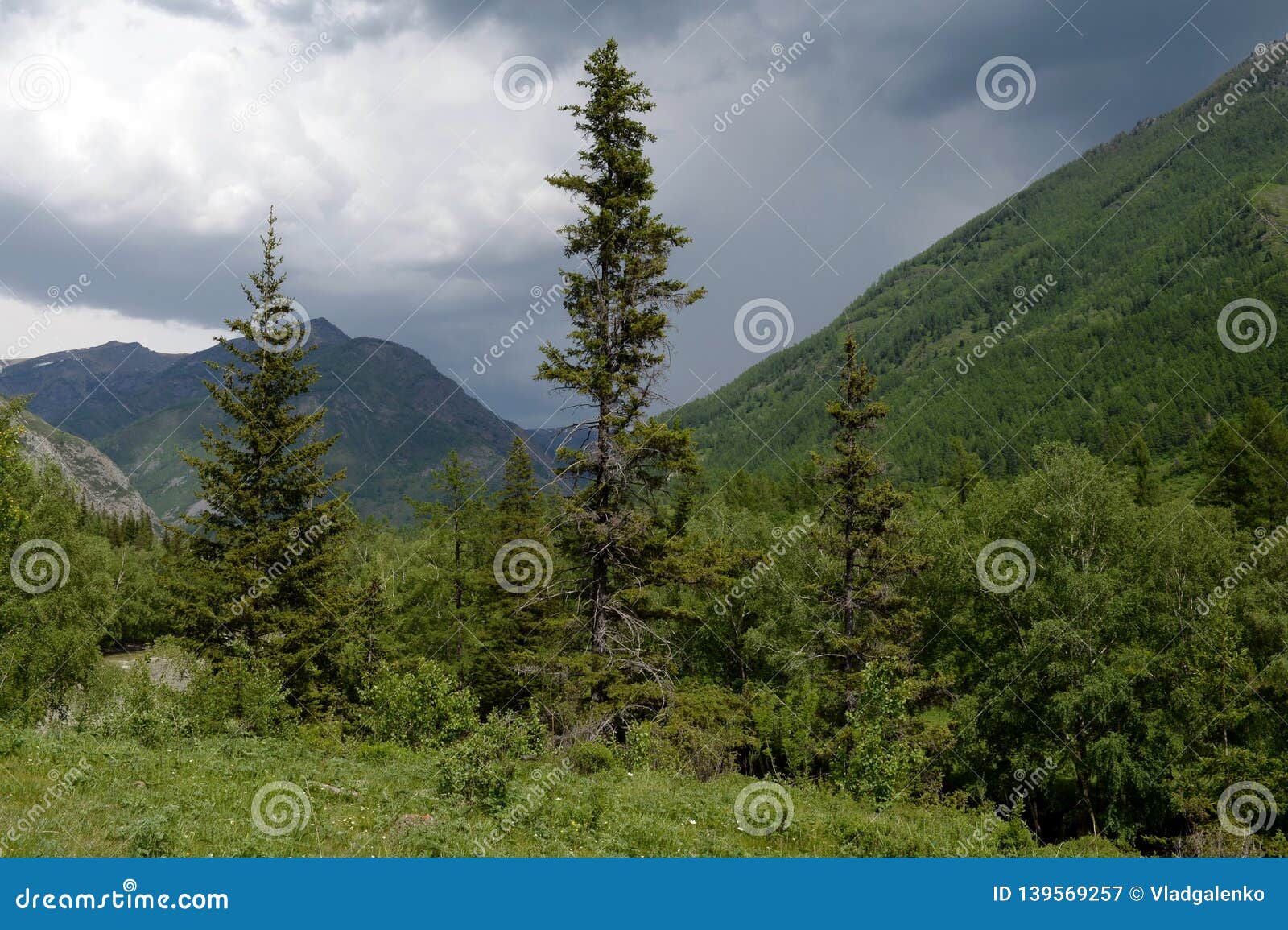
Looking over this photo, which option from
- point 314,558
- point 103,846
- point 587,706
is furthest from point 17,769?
point 314,558

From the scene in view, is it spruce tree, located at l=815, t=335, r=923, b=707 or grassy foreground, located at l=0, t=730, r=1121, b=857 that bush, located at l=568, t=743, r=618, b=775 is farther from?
spruce tree, located at l=815, t=335, r=923, b=707

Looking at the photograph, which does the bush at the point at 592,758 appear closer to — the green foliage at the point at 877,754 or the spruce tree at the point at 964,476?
the green foliage at the point at 877,754

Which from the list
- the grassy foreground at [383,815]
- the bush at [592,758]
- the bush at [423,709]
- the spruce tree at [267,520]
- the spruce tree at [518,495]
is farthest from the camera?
the spruce tree at [518,495]

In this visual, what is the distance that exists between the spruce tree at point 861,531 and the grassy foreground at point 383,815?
1483cm

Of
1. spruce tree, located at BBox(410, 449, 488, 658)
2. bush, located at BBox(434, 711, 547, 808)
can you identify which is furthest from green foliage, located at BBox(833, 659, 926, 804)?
spruce tree, located at BBox(410, 449, 488, 658)

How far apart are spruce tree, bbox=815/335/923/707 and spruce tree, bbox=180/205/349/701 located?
62.1ft

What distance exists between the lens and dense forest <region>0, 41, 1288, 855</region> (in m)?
11.0

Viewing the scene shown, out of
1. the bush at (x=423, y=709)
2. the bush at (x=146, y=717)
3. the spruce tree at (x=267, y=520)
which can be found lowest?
the bush at (x=423, y=709)

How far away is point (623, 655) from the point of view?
67.7 feet

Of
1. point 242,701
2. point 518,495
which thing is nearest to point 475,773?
point 242,701

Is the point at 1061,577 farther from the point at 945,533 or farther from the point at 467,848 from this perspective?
the point at 467,848

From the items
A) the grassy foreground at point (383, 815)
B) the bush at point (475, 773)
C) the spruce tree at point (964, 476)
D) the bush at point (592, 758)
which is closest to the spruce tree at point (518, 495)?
the bush at point (592, 758)

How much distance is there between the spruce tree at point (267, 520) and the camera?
2431 cm

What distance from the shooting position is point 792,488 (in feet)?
322
